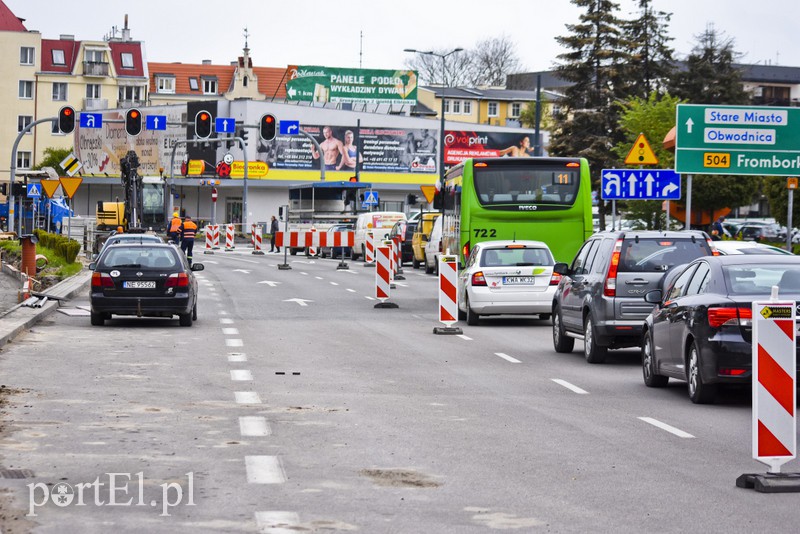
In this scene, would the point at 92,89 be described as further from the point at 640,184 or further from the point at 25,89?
the point at 640,184

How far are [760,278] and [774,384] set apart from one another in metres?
4.53

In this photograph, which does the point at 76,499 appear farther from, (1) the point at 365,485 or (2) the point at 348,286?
(2) the point at 348,286

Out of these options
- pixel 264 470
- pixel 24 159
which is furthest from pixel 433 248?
pixel 24 159

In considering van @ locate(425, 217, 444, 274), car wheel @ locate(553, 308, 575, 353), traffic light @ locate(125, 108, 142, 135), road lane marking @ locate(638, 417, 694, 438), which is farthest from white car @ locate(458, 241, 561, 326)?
traffic light @ locate(125, 108, 142, 135)

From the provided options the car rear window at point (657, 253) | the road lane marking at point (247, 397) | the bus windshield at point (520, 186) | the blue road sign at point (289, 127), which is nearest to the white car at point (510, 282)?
the bus windshield at point (520, 186)

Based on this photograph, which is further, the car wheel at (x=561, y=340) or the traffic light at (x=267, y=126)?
the traffic light at (x=267, y=126)

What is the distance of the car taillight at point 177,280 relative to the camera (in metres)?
22.5

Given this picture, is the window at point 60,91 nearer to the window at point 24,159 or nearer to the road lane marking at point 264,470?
the window at point 24,159

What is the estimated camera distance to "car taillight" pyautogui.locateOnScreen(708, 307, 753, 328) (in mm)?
12828

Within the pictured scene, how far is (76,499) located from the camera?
7848 millimetres

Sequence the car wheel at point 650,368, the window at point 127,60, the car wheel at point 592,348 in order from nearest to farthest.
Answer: the car wheel at point 650,368 → the car wheel at point 592,348 → the window at point 127,60

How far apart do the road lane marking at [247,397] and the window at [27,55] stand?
376ft

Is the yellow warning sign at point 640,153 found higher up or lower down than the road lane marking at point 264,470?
higher up

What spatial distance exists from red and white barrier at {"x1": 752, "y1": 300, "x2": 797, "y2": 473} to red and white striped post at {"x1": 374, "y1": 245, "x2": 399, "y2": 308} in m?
19.5
